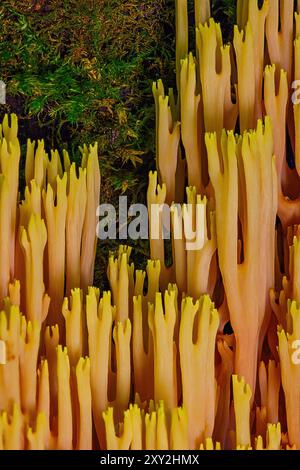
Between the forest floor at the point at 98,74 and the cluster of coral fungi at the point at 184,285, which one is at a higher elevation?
the forest floor at the point at 98,74

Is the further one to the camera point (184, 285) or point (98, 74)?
point (98, 74)

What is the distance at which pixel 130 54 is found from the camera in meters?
1.76

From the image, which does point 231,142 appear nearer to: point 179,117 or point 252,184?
point 252,184

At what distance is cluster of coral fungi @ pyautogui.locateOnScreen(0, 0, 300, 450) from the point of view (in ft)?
Answer: 4.49

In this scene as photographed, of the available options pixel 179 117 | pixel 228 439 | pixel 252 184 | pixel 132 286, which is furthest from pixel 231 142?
pixel 228 439

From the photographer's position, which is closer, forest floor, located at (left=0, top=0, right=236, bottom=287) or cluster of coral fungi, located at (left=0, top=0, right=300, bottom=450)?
cluster of coral fungi, located at (left=0, top=0, right=300, bottom=450)

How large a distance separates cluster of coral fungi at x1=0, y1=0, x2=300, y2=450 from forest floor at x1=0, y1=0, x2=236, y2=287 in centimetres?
8

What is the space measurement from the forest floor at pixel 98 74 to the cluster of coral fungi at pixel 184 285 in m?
0.08

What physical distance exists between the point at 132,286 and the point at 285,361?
1.13 feet

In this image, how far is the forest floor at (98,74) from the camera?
174 cm

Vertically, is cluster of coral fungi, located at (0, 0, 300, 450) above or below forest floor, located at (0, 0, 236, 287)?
below

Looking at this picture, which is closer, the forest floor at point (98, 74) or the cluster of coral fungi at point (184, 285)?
the cluster of coral fungi at point (184, 285)

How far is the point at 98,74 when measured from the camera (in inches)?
68.9

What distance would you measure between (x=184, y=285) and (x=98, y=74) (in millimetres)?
543
